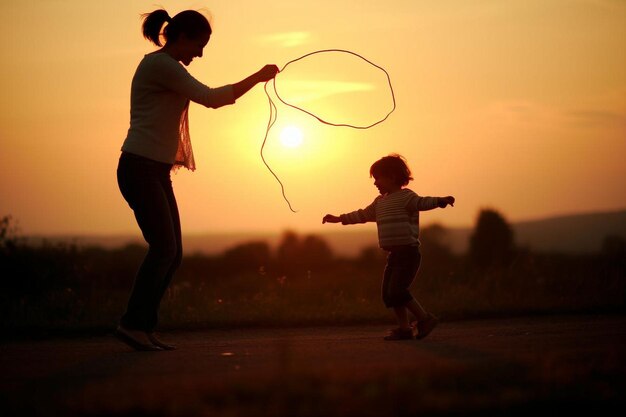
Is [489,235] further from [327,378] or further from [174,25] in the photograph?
[327,378]

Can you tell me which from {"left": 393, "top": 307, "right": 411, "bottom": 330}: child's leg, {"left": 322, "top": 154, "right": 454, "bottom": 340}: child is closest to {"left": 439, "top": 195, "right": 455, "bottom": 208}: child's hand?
{"left": 322, "top": 154, "right": 454, "bottom": 340}: child

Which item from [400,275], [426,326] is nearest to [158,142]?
[400,275]

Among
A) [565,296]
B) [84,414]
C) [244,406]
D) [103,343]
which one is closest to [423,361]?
[244,406]

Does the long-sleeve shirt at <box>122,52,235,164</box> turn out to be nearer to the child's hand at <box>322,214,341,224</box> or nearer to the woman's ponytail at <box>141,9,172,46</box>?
the woman's ponytail at <box>141,9,172,46</box>

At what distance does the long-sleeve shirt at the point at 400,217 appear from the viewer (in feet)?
25.8

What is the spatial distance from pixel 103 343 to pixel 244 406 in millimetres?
4224

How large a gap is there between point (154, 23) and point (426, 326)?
3.41m

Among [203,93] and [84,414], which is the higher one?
[203,93]

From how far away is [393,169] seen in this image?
26.8 feet

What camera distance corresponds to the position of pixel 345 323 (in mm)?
9680

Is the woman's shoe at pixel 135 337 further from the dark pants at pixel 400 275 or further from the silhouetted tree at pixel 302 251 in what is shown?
the silhouetted tree at pixel 302 251

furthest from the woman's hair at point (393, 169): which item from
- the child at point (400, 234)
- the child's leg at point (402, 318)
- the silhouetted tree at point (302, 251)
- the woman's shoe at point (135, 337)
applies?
the silhouetted tree at point (302, 251)

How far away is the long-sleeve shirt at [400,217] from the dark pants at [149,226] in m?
2.10

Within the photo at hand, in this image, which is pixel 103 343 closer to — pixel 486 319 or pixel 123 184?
pixel 123 184
